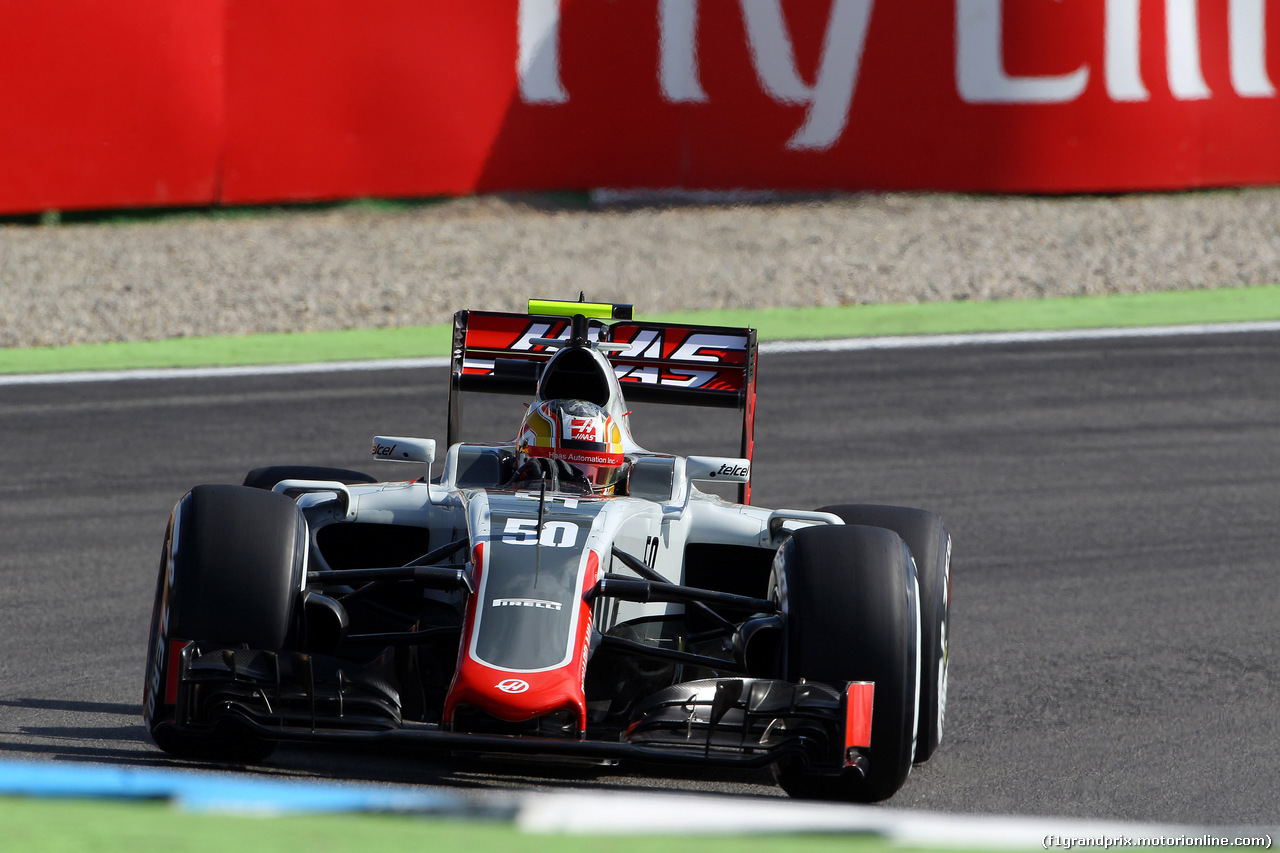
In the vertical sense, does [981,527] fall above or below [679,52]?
below

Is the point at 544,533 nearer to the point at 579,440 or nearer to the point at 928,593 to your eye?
the point at 579,440

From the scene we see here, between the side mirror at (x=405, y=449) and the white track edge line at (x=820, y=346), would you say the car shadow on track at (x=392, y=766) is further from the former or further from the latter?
the white track edge line at (x=820, y=346)

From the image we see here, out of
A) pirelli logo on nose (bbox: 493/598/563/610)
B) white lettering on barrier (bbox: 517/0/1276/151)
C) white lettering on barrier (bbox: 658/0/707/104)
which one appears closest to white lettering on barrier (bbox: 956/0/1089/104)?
white lettering on barrier (bbox: 517/0/1276/151)

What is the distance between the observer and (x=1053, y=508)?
938 cm

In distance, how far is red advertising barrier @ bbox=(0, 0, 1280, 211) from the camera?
14289 millimetres

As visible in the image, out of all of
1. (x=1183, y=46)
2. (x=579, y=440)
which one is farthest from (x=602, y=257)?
(x=579, y=440)

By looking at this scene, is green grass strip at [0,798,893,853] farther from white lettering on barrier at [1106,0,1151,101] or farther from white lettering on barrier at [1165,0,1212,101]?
white lettering on barrier at [1165,0,1212,101]

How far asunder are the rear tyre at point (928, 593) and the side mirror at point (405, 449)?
1.36 meters

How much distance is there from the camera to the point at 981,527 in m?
9.00

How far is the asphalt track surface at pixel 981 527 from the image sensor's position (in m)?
5.61

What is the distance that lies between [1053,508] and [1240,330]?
4.52 meters

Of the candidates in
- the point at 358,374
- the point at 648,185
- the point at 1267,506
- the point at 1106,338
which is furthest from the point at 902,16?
the point at 1267,506

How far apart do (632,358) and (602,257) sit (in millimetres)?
8066

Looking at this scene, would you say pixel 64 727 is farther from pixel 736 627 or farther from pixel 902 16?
pixel 902 16
